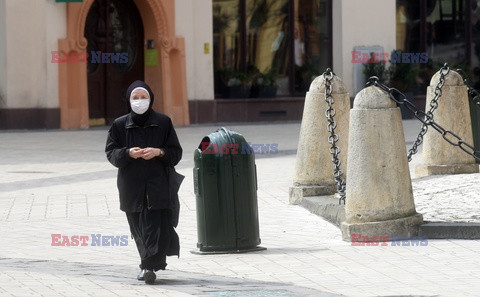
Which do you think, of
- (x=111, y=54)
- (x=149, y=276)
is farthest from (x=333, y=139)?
(x=111, y=54)

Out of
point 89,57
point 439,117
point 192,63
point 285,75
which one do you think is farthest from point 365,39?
point 439,117

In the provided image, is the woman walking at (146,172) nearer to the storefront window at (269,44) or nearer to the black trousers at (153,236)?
the black trousers at (153,236)

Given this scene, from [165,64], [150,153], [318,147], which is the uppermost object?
[165,64]

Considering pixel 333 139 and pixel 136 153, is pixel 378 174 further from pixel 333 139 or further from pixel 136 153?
pixel 136 153

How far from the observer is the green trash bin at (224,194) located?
10.0 m

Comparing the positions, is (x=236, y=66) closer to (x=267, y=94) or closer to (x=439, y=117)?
(x=267, y=94)

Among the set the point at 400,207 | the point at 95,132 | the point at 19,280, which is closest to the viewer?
the point at 19,280

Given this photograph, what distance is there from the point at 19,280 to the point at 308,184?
5082 mm

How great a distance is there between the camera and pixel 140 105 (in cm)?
885

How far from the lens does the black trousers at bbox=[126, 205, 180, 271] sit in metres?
8.75

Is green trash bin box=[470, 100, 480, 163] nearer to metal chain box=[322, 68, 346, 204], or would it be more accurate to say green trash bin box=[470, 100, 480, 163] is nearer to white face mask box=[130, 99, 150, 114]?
metal chain box=[322, 68, 346, 204]

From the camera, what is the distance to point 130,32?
27250 mm

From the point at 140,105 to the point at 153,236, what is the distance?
0.88 m

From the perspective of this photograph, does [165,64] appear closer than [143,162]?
No
